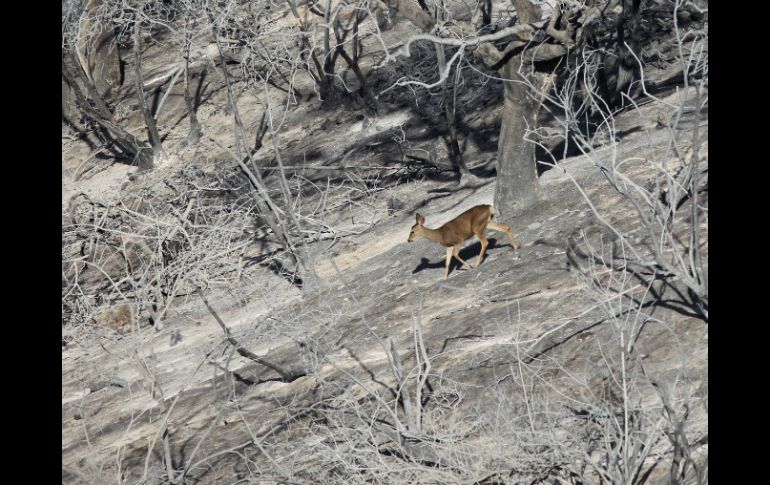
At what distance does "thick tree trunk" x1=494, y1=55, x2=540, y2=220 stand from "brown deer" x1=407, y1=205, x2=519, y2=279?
1175 millimetres

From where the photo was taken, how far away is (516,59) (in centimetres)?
1220

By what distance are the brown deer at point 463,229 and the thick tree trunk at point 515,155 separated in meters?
1.17

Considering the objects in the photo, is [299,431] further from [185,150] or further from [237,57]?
[237,57]

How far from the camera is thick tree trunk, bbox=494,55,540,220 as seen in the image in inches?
485

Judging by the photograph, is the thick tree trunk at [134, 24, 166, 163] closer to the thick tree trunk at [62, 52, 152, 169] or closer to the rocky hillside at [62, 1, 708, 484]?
the thick tree trunk at [62, 52, 152, 169]

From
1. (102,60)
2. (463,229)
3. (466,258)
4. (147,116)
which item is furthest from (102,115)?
(463,229)

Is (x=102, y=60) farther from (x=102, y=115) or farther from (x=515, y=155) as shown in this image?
(x=515, y=155)

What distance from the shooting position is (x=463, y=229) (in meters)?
11.3

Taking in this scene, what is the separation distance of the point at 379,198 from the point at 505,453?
298 inches

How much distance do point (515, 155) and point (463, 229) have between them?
1.70m

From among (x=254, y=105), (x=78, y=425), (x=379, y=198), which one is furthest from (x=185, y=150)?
(x=78, y=425)

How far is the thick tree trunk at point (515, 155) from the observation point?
12.3 metres

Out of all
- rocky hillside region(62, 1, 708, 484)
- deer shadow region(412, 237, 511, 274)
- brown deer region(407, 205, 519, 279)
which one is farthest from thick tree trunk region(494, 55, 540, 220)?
brown deer region(407, 205, 519, 279)

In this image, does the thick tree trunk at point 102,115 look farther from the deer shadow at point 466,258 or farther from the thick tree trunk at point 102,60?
the deer shadow at point 466,258
